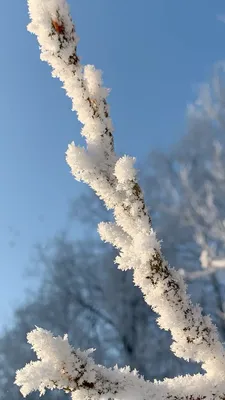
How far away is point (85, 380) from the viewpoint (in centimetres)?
115

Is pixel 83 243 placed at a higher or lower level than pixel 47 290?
higher

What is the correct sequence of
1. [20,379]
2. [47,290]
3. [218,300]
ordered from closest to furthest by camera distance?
[20,379], [218,300], [47,290]

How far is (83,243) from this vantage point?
1568 cm

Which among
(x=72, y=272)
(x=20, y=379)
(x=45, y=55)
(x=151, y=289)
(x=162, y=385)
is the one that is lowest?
(x=20, y=379)

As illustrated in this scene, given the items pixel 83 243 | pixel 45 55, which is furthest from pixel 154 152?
pixel 45 55

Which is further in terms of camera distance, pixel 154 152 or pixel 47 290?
pixel 47 290

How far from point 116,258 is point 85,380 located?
33 cm

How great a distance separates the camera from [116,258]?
123cm

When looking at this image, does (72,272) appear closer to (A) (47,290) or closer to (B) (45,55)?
(A) (47,290)

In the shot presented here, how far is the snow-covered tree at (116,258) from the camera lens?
116cm

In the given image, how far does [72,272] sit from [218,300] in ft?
17.2

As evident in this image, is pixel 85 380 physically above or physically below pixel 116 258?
below

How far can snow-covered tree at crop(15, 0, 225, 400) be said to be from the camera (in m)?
1.16

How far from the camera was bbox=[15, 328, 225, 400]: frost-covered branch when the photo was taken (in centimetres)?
111
